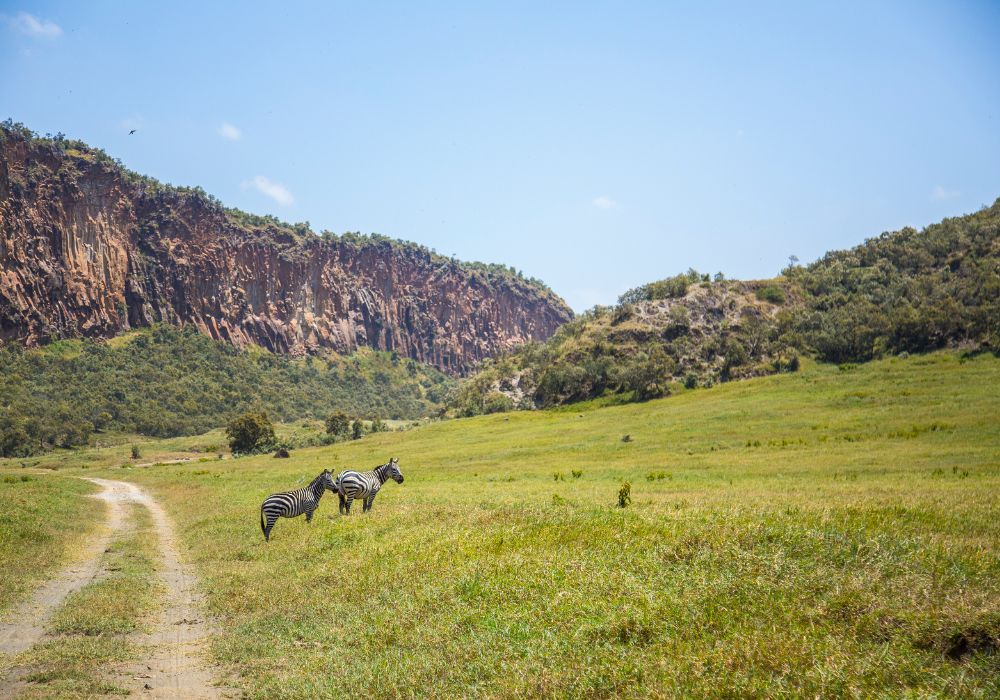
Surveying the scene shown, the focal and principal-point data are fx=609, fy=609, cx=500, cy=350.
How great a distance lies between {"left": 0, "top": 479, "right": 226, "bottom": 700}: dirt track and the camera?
8656 millimetres

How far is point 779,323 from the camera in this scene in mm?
116062

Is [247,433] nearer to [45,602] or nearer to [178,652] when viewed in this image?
[45,602]

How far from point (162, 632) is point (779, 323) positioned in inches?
4763

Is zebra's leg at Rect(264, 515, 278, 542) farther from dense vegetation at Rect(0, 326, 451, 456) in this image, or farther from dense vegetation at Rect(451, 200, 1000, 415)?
dense vegetation at Rect(0, 326, 451, 456)

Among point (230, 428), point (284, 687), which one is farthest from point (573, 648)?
point (230, 428)

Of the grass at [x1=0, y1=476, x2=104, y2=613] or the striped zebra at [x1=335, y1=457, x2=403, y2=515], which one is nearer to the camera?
A: the grass at [x1=0, y1=476, x2=104, y2=613]

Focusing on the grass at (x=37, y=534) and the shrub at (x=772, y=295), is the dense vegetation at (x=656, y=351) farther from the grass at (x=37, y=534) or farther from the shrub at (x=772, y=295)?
the grass at (x=37, y=534)

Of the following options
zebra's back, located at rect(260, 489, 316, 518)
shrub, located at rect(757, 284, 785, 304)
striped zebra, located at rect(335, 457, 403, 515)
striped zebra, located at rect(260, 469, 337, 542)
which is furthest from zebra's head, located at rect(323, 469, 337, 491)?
shrub, located at rect(757, 284, 785, 304)

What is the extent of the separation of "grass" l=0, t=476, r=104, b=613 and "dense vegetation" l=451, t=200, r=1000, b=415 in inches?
3298

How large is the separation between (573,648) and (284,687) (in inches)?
154

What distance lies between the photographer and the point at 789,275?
142m

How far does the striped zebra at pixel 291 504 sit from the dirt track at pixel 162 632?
110 inches

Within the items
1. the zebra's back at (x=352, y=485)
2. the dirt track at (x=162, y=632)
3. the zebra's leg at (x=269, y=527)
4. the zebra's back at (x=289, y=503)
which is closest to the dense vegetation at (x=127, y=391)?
the zebra's back at (x=352, y=485)

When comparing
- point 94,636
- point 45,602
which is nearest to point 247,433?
point 45,602
